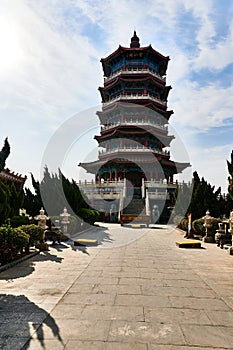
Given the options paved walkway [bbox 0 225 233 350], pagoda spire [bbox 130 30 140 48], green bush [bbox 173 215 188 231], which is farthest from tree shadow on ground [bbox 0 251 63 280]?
pagoda spire [bbox 130 30 140 48]

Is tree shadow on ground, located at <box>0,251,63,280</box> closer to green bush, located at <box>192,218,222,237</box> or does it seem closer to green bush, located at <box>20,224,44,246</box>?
green bush, located at <box>20,224,44,246</box>

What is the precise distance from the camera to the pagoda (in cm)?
3700

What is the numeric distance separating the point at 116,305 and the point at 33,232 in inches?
283

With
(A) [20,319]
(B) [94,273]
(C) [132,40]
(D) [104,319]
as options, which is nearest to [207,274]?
(B) [94,273]

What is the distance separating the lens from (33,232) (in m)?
11.7

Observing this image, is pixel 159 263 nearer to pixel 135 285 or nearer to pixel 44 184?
pixel 135 285

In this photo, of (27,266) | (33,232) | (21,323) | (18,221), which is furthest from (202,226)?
(21,323)

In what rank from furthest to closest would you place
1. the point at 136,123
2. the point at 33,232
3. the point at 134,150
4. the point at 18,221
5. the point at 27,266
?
the point at 136,123
the point at 134,150
the point at 18,221
the point at 33,232
the point at 27,266

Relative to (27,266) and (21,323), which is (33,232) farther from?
(21,323)

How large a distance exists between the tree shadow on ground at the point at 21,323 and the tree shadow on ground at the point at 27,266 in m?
2.06

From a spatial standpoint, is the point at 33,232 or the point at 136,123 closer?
the point at 33,232

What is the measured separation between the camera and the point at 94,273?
8133mm

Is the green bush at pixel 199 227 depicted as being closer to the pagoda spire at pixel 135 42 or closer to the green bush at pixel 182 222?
the green bush at pixel 182 222

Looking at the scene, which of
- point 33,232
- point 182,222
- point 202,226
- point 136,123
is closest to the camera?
point 33,232
